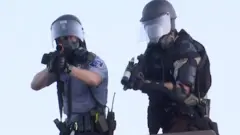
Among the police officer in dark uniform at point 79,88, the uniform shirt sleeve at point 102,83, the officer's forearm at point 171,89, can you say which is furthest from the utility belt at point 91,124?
the officer's forearm at point 171,89

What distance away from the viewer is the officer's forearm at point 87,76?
8.43m

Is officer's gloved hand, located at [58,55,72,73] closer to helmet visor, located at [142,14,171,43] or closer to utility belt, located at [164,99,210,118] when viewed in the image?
helmet visor, located at [142,14,171,43]

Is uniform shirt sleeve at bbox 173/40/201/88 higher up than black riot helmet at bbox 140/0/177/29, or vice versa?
black riot helmet at bbox 140/0/177/29

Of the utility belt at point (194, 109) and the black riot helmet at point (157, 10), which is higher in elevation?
the black riot helmet at point (157, 10)

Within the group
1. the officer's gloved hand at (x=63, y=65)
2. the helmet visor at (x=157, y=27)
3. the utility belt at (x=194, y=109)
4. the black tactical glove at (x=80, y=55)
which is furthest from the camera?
the helmet visor at (x=157, y=27)

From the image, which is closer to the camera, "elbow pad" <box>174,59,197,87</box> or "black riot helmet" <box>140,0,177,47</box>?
"elbow pad" <box>174,59,197,87</box>

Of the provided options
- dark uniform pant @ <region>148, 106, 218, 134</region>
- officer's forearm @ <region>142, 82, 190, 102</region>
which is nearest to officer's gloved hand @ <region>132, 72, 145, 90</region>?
officer's forearm @ <region>142, 82, 190, 102</region>

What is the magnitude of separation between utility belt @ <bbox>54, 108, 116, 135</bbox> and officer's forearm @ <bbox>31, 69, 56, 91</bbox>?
523 mm

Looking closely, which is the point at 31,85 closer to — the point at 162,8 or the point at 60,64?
the point at 60,64

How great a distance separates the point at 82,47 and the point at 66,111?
0.79 metres

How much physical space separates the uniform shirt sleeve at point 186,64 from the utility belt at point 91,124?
3.30 feet

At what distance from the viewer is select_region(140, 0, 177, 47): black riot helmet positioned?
8.90 metres

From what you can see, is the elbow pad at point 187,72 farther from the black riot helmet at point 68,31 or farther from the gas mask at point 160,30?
the black riot helmet at point 68,31

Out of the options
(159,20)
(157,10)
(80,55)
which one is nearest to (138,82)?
(80,55)
